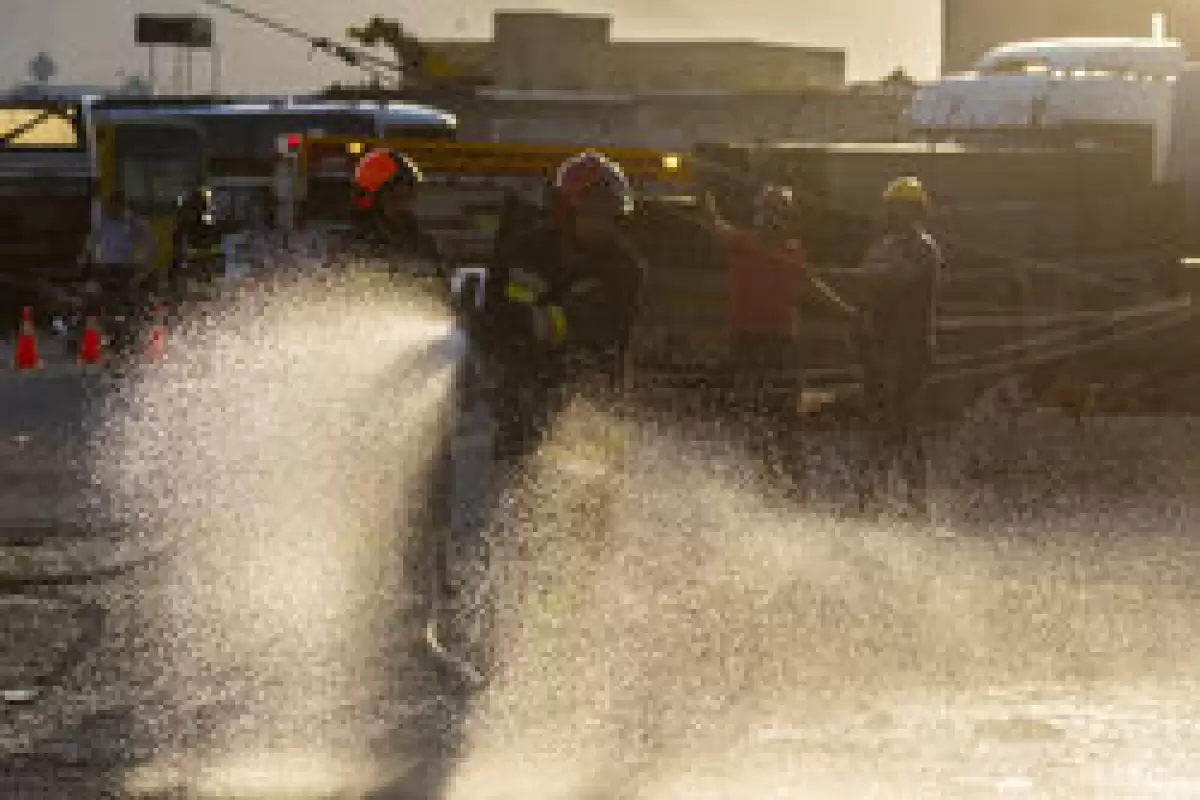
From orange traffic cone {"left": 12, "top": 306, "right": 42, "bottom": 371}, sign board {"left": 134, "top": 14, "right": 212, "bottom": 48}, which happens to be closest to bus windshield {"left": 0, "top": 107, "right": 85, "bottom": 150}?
orange traffic cone {"left": 12, "top": 306, "right": 42, "bottom": 371}

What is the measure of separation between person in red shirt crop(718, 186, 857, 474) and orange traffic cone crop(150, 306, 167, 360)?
1021cm

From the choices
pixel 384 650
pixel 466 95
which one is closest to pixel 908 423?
pixel 384 650

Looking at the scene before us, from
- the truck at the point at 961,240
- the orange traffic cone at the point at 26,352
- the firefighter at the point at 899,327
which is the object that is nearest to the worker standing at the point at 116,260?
the truck at the point at 961,240

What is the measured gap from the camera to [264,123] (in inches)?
1617

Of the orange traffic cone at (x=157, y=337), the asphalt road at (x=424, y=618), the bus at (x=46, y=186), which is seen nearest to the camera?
the asphalt road at (x=424, y=618)

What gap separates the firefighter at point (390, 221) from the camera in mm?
10742

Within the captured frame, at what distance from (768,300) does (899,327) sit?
691mm

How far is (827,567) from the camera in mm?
12195

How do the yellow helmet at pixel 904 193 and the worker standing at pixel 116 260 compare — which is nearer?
the yellow helmet at pixel 904 193

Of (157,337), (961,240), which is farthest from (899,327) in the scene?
(157,337)

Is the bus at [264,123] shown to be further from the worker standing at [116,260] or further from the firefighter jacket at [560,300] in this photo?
the firefighter jacket at [560,300]

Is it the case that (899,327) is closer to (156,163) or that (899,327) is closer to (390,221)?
(390,221)

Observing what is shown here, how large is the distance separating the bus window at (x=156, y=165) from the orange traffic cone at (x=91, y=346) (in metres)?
12.5

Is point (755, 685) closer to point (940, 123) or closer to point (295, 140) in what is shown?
point (295, 140)
